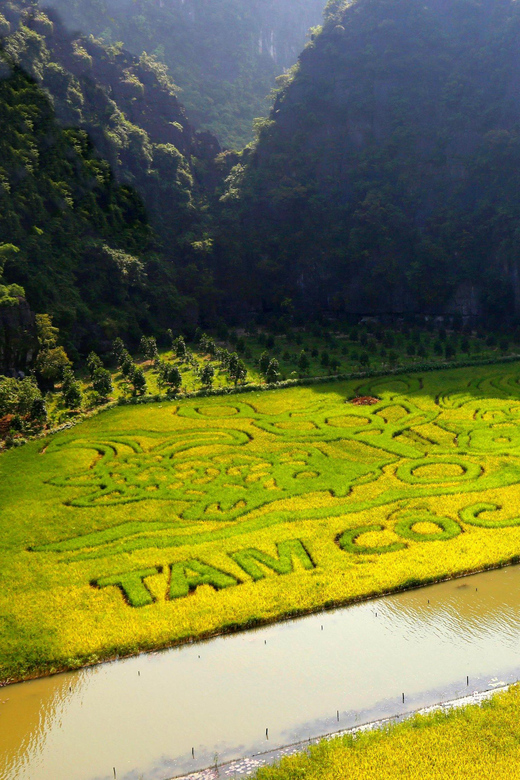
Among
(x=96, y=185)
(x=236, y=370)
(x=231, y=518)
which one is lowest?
(x=231, y=518)

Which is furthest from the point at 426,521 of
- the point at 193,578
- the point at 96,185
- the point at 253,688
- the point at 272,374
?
the point at 96,185

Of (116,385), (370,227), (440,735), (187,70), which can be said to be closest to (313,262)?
(370,227)

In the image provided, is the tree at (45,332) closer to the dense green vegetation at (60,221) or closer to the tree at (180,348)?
the dense green vegetation at (60,221)

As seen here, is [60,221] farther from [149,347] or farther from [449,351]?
[449,351]

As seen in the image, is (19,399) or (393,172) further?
(393,172)

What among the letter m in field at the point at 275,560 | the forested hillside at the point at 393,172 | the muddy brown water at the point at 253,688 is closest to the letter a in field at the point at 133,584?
the muddy brown water at the point at 253,688

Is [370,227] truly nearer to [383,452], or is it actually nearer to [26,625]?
[383,452]

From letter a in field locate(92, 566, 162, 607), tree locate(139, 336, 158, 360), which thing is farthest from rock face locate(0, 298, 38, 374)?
letter a in field locate(92, 566, 162, 607)
